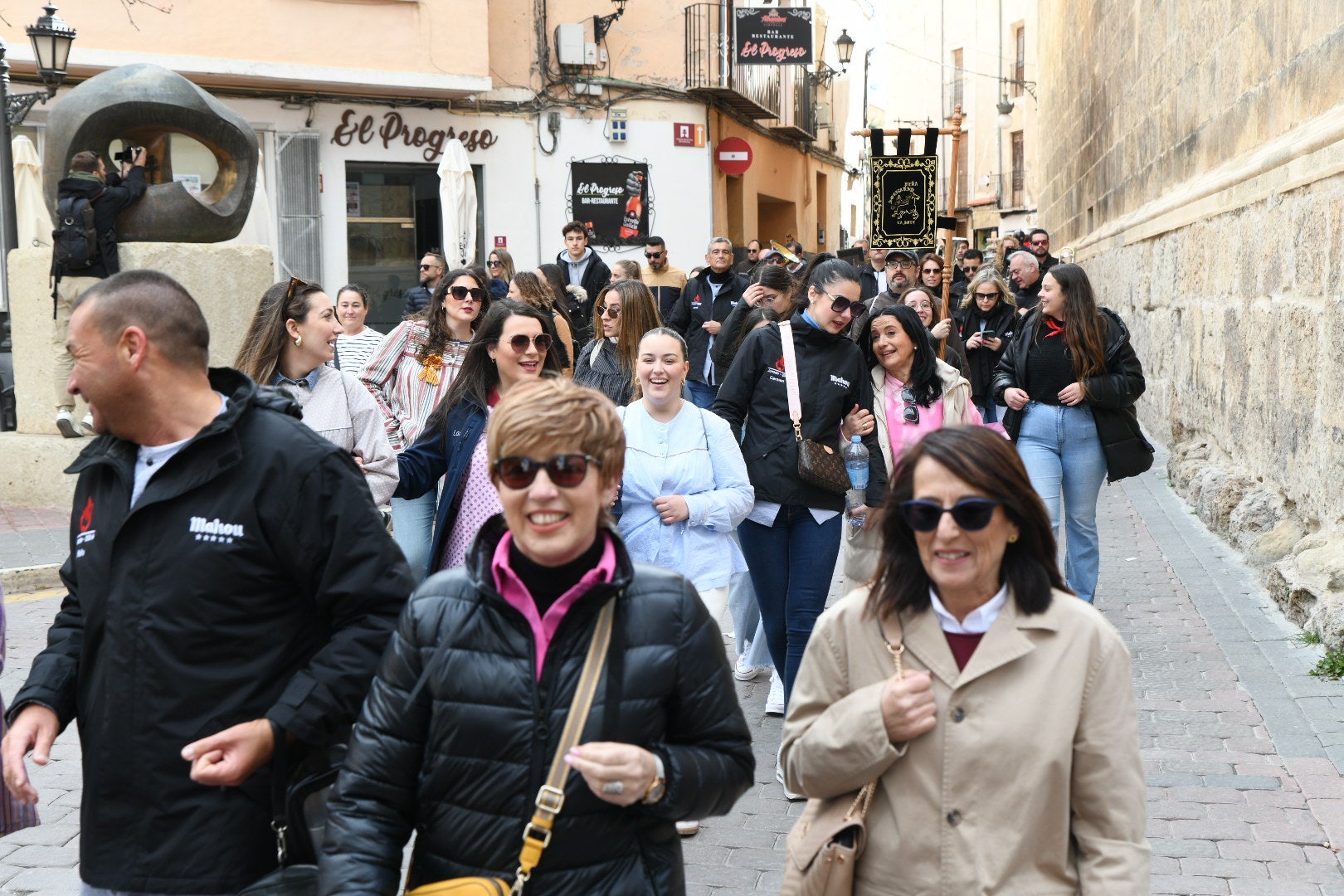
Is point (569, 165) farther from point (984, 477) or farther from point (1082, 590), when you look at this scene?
point (984, 477)

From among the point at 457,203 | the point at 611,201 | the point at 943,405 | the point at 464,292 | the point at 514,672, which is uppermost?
the point at 611,201

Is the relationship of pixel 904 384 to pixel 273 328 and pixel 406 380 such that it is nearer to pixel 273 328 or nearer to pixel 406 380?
pixel 406 380

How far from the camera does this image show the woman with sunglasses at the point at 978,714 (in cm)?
267

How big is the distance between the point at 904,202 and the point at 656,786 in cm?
1261

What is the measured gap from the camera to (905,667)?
2.78 meters

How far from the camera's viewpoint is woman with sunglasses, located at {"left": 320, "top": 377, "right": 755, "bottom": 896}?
2510 mm

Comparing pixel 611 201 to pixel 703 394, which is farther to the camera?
pixel 611 201

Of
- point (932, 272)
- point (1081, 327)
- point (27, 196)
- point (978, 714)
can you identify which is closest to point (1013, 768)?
point (978, 714)

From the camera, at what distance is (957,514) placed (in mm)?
2754

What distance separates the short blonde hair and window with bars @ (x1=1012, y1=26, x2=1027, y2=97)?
171 feet

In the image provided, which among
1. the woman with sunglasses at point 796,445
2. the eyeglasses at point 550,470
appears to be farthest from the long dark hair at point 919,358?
the eyeglasses at point 550,470

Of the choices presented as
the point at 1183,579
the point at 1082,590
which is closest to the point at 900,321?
the point at 1082,590

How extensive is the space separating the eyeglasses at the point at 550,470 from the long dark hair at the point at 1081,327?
5660 millimetres

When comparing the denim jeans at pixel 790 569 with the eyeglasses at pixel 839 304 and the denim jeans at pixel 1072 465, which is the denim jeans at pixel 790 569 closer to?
the eyeglasses at pixel 839 304
